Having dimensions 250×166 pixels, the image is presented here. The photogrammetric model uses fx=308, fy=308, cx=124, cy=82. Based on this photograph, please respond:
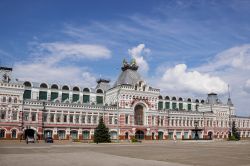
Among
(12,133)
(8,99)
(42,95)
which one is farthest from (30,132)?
(42,95)

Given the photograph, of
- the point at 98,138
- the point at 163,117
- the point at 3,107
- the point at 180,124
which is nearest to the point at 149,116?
the point at 163,117

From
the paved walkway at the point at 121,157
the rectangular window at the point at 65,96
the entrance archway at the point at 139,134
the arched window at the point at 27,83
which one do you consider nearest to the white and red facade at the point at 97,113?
the entrance archway at the point at 139,134

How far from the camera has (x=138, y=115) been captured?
8931 centimetres

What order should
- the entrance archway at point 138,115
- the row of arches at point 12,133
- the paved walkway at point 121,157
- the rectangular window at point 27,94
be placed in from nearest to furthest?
the paved walkway at point 121,157 < the row of arches at point 12,133 < the rectangular window at point 27,94 < the entrance archway at point 138,115

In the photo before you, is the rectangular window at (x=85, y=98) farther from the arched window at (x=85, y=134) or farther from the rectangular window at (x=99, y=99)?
the arched window at (x=85, y=134)

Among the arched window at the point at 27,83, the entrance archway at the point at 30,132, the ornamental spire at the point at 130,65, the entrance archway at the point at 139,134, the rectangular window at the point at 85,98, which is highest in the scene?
the ornamental spire at the point at 130,65

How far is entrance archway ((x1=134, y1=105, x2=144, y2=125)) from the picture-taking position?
88750mm

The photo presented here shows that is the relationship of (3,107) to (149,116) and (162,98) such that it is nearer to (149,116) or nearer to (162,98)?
(149,116)

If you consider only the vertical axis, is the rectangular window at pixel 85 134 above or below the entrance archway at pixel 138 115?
below

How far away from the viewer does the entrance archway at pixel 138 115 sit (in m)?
88.8

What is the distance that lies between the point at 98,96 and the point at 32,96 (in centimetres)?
2043

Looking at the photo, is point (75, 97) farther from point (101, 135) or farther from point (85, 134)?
point (101, 135)

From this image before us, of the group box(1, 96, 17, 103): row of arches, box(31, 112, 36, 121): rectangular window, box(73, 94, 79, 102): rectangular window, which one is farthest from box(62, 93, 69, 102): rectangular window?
box(1, 96, 17, 103): row of arches

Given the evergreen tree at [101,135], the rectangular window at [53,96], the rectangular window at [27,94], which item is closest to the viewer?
the evergreen tree at [101,135]
